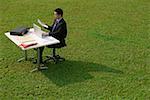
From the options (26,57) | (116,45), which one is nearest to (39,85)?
Answer: (26,57)

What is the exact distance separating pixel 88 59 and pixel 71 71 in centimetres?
99

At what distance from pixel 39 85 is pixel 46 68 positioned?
37.2 inches

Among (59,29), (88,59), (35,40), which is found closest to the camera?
(35,40)

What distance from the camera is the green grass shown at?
798 centimetres

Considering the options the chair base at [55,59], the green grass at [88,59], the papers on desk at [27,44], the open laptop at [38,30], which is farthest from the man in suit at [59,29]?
the green grass at [88,59]

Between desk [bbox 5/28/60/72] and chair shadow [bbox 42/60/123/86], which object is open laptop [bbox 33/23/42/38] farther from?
chair shadow [bbox 42/60/123/86]

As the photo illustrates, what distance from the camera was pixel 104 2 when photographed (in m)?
16.8

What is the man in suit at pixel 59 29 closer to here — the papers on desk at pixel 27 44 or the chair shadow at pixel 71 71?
the papers on desk at pixel 27 44

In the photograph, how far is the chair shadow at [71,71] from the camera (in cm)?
850

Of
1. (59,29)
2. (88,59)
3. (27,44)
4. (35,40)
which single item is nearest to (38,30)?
(35,40)

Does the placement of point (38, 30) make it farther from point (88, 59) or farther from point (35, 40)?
point (88, 59)

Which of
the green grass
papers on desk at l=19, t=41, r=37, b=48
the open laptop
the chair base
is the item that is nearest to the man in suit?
the open laptop

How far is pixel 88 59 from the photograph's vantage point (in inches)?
385

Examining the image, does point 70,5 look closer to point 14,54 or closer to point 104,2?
point 104,2
